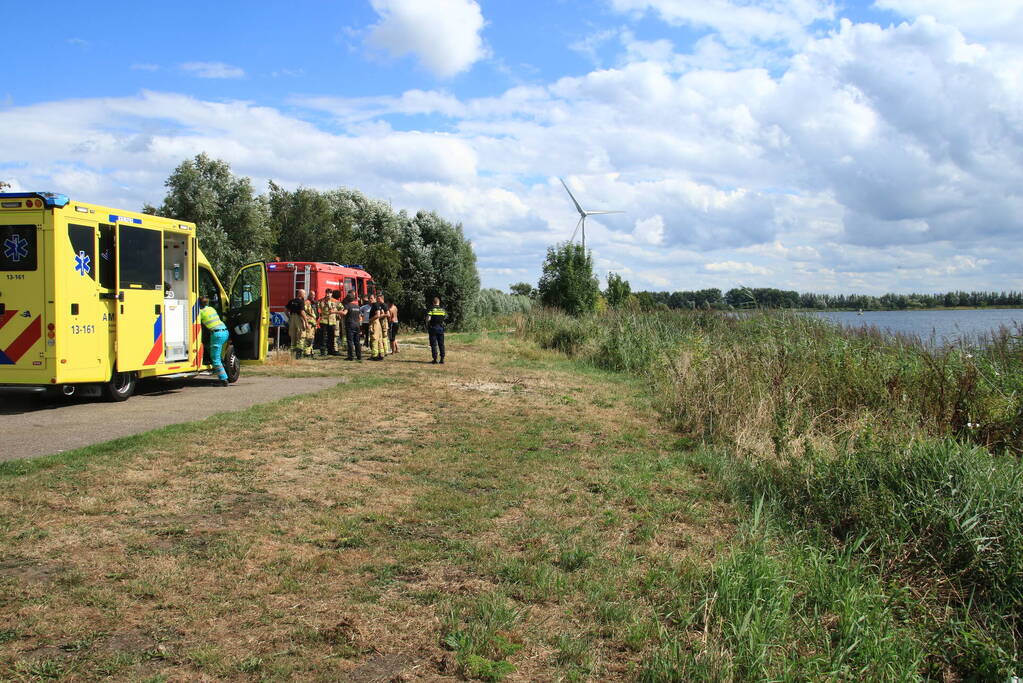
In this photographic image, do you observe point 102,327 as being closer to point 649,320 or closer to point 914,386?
point 914,386

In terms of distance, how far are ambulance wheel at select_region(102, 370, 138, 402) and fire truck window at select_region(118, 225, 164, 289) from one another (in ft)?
4.73

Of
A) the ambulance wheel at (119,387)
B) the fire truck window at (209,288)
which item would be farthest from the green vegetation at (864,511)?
the fire truck window at (209,288)

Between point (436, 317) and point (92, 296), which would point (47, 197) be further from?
point (436, 317)

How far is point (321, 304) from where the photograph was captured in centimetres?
2119

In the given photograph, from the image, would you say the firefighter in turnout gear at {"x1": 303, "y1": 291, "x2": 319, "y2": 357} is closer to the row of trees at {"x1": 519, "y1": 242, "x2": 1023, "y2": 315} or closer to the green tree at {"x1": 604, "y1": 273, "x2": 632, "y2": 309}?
the row of trees at {"x1": 519, "y1": 242, "x2": 1023, "y2": 315}

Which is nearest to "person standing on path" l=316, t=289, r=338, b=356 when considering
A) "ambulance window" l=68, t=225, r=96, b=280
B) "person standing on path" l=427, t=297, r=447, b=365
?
"person standing on path" l=427, t=297, r=447, b=365

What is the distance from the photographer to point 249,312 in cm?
1612

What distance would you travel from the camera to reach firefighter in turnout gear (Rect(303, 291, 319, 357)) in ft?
68.4

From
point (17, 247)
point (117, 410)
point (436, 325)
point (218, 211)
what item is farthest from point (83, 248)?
point (218, 211)

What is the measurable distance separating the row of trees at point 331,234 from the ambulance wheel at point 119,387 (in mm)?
17705

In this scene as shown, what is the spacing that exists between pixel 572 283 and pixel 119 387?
86.5 ft

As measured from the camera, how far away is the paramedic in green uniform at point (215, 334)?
14.2 m

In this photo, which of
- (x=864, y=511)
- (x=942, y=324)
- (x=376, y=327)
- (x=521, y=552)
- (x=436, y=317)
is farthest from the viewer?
(x=376, y=327)

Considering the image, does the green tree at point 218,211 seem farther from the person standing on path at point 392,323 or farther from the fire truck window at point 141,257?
the fire truck window at point 141,257
